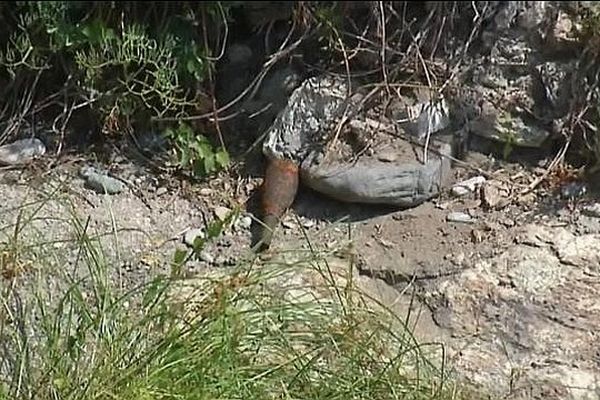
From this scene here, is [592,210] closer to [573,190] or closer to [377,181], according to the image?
[573,190]

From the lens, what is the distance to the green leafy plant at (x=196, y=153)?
11.5 feet

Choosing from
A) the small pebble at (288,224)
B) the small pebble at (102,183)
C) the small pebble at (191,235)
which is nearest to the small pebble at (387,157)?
the small pebble at (288,224)

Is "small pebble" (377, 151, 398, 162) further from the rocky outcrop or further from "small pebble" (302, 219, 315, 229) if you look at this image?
the rocky outcrop

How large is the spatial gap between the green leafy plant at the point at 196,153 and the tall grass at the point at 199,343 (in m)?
0.62

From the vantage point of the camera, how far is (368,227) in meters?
3.40

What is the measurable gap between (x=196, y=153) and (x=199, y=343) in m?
0.91

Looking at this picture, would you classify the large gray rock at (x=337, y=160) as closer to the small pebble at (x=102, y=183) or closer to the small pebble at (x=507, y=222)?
the small pebble at (x=507, y=222)

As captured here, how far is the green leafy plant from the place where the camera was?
11.5ft

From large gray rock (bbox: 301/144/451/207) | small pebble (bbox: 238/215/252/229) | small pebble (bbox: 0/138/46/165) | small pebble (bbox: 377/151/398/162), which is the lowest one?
small pebble (bbox: 238/215/252/229)

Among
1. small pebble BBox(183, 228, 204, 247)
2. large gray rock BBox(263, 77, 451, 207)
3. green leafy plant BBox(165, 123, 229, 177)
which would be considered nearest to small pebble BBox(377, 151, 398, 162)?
large gray rock BBox(263, 77, 451, 207)

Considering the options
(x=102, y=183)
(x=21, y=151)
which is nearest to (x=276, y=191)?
(x=102, y=183)

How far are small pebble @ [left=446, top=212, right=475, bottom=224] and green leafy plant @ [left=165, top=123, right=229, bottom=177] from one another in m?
0.65

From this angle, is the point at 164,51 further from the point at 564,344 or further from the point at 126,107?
the point at 564,344

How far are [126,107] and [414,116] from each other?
82 cm
